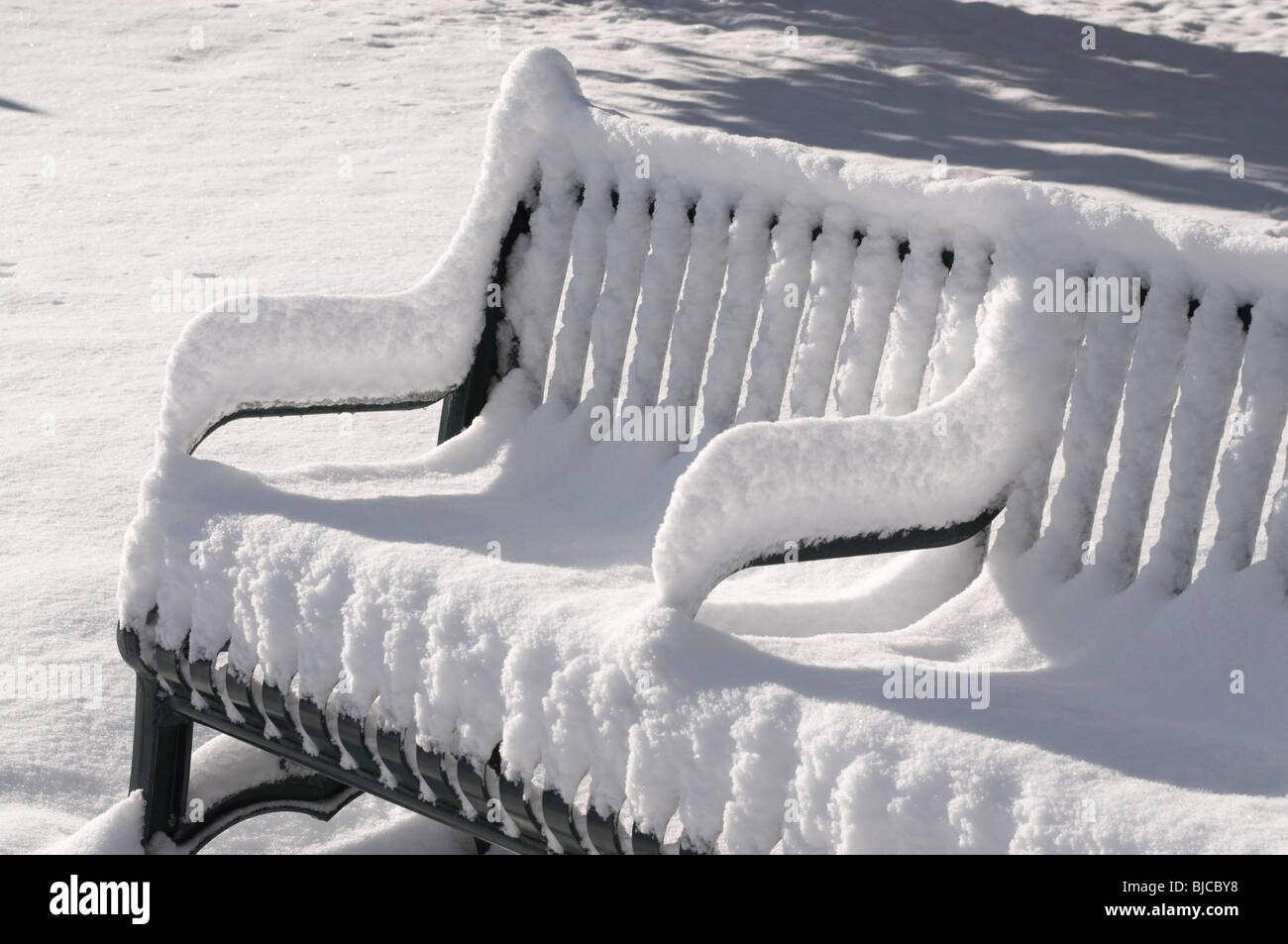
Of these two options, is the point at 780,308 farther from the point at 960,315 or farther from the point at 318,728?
the point at 318,728

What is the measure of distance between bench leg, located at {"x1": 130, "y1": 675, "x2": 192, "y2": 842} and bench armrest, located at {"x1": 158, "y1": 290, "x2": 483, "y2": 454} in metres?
0.42

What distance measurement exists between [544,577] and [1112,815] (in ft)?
2.95

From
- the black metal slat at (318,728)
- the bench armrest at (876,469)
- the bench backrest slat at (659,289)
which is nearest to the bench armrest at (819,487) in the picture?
the bench armrest at (876,469)

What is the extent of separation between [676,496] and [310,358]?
3.18 ft

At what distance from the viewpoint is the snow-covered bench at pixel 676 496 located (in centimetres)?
197

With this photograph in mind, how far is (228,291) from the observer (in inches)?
247

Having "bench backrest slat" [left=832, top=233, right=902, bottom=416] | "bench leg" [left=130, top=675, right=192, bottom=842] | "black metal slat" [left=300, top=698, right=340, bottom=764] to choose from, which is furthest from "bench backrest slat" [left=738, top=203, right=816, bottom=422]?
"bench leg" [left=130, top=675, right=192, bottom=842]

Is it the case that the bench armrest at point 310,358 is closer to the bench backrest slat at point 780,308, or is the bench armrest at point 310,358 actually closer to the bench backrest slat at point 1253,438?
the bench backrest slat at point 780,308

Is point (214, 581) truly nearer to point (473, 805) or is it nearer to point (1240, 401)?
point (473, 805)

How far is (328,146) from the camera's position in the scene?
8891 millimetres

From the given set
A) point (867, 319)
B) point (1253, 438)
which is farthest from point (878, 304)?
point (1253, 438)

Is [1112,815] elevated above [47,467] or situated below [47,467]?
above

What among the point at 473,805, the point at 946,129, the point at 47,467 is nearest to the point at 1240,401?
the point at 473,805

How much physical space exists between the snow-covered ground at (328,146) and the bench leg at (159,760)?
27cm
